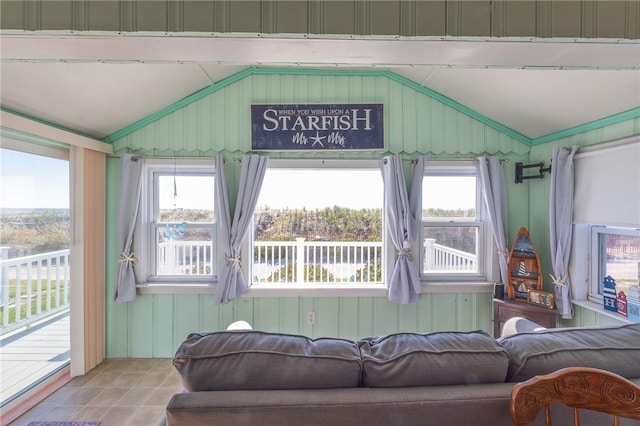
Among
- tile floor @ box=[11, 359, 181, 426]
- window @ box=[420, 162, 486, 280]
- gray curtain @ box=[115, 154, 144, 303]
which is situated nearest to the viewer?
tile floor @ box=[11, 359, 181, 426]

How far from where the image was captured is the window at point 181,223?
2939mm

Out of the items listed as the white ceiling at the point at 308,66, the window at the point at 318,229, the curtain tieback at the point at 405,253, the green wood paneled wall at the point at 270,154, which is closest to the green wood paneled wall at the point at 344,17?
the white ceiling at the point at 308,66

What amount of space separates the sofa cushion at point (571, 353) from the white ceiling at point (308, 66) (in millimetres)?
1120

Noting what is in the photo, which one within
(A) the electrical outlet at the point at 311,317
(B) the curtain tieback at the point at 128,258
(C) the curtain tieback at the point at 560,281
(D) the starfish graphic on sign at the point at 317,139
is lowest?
(A) the electrical outlet at the point at 311,317

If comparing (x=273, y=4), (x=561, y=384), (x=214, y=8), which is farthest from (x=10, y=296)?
(x=561, y=384)

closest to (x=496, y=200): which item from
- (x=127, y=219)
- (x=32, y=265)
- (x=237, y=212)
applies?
(x=237, y=212)

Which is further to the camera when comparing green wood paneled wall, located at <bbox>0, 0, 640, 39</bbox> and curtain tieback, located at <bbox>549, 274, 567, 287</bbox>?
curtain tieback, located at <bbox>549, 274, 567, 287</bbox>

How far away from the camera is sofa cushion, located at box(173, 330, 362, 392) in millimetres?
994

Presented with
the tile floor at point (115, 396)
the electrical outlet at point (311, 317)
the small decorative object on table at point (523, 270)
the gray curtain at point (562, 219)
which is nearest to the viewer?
the tile floor at point (115, 396)

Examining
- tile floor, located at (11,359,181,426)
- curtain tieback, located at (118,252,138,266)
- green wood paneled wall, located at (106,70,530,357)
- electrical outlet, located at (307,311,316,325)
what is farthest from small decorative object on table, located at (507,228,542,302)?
curtain tieback, located at (118,252,138,266)

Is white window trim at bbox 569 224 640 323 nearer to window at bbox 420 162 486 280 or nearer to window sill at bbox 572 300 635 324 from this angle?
window sill at bbox 572 300 635 324

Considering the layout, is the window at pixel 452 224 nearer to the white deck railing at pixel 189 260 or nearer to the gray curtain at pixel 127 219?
the white deck railing at pixel 189 260

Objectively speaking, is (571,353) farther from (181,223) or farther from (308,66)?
(181,223)

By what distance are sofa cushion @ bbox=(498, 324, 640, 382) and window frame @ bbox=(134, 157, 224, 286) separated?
253cm
